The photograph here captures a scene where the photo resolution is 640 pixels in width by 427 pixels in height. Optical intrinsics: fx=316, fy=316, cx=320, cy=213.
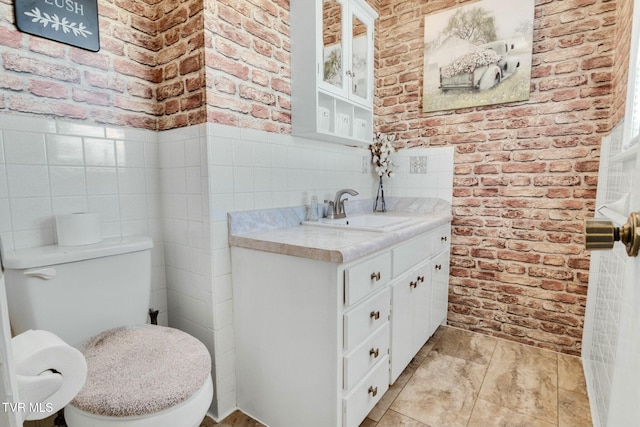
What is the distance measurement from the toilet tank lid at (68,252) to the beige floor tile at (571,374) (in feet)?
7.39

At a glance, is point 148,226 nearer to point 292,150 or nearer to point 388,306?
point 292,150

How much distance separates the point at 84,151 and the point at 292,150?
3.09 ft

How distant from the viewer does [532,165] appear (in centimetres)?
202

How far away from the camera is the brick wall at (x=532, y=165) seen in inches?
72.2

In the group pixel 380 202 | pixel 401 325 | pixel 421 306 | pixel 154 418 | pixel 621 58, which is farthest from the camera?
pixel 380 202

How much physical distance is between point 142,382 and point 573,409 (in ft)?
6.26

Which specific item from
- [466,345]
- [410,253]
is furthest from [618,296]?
[466,345]

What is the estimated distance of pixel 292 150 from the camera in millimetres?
1759

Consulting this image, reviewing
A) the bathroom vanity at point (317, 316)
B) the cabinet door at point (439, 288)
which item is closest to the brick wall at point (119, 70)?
the bathroom vanity at point (317, 316)

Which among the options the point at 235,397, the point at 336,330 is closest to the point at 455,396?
the point at 336,330

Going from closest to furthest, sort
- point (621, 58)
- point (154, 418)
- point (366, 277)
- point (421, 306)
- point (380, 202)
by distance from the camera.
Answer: point (154, 418), point (366, 277), point (621, 58), point (421, 306), point (380, 202)

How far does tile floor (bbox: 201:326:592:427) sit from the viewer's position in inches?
57.6

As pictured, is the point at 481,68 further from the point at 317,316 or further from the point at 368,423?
the point at 368,423

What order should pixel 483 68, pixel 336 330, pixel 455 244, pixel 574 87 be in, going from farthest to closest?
1. pixel 455 244
2. pixel 483 68
3. pixel 574 87
4. pixel 336 330
